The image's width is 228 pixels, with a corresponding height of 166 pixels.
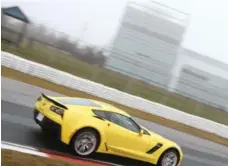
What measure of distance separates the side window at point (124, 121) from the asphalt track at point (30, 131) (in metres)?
0.81

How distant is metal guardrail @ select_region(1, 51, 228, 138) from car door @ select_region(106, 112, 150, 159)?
40.5 feet

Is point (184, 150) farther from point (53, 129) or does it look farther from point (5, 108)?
point (53, 129)

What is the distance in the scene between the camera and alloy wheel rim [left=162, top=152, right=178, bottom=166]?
10062 millimetres

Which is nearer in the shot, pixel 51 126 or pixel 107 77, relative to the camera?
pixel 51 126

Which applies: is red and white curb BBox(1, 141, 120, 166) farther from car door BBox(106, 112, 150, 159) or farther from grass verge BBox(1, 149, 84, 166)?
car door BBox(106, 112, 150, 159)

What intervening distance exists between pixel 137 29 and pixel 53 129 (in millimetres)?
41187

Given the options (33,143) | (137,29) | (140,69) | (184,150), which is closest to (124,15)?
(137,29)

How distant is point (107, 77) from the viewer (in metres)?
24.8

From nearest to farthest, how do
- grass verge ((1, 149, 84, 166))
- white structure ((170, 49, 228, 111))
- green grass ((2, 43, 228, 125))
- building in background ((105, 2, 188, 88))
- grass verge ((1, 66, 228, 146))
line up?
grass verge ((1, 149, 84, 166)) → grass verge ((1, 66, 228, 146)) → green grass ((2, 43, 228, 125)) → white structure ((170, 49, 228, 111)) → building in background ((105, 2, 188, 88))

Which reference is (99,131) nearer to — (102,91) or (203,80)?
(102,91)

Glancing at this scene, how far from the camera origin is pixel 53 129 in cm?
873

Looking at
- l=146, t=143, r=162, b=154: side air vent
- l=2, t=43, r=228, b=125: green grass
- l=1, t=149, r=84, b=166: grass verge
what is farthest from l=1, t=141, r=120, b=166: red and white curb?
l=2, t=43, r=228, b=125: green grass

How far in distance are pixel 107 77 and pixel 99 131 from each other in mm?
15939

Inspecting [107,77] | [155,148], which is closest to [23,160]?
[155,148]
